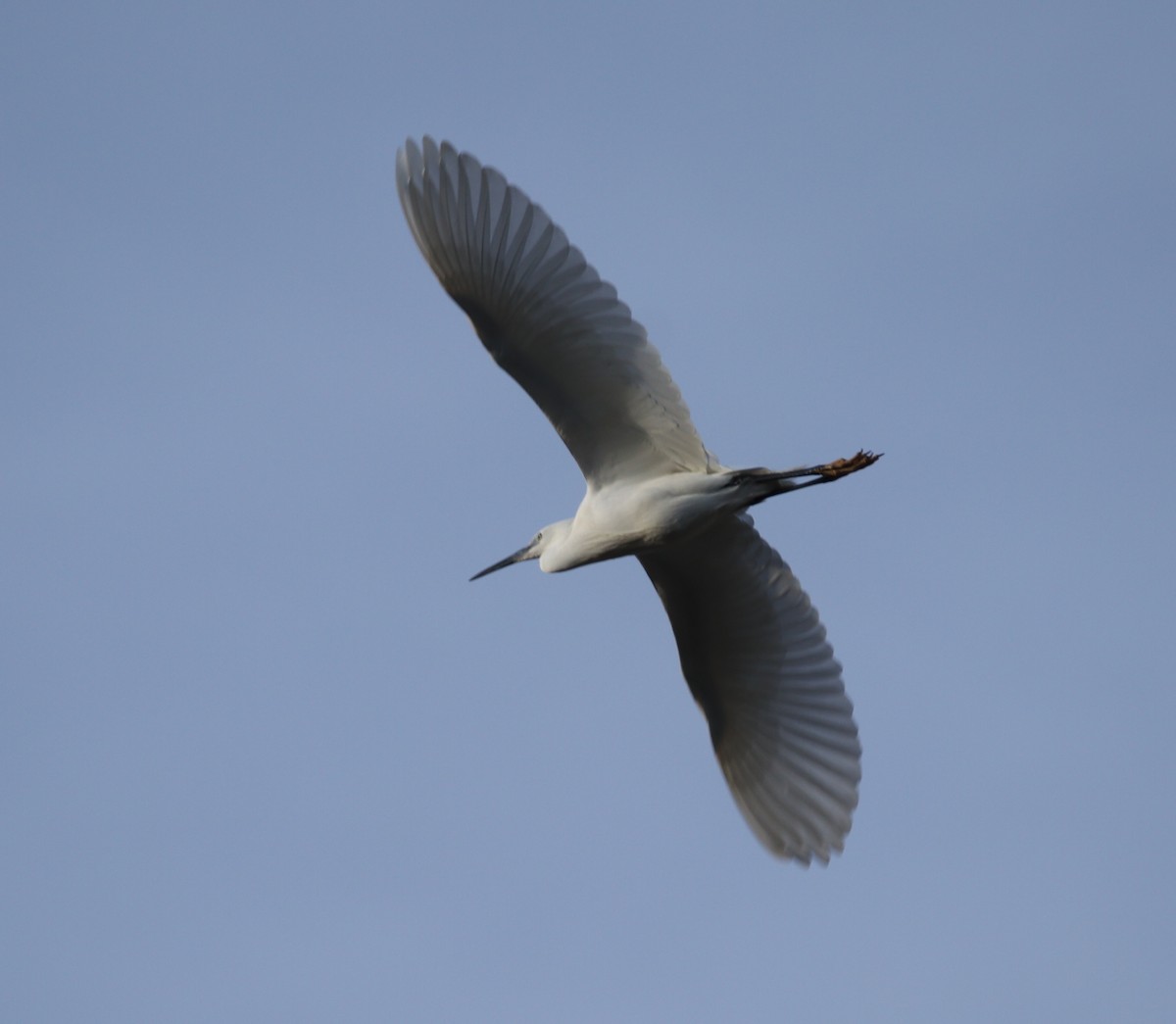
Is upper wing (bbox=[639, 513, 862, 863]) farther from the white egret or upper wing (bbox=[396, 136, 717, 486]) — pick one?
upper wing (bbox=[396, 136, 717, 486])

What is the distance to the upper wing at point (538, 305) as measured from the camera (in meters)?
8.77

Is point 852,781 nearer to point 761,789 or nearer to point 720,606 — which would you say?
point 761,789

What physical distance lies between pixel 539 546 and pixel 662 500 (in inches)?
68.7

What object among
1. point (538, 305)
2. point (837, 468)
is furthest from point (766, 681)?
point (538, 305)

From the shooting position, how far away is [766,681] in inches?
418

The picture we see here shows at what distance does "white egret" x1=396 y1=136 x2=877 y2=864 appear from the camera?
8844mm

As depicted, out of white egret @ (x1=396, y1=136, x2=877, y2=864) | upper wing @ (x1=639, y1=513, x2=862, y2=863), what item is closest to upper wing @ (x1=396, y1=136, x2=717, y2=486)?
white egret @ (x1=396, y1=136, x2=877, y2=864)

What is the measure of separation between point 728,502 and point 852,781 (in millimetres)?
2158

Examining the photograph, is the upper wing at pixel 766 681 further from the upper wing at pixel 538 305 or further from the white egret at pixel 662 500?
the upper wing at pixel 538 305

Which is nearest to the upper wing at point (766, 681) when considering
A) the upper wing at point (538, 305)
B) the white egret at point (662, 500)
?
the white egret at point (662, 500)

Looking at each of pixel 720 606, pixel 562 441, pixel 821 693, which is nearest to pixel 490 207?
pixel 562 441

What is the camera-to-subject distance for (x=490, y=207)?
28.7ft

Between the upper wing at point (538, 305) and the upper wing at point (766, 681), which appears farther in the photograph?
the upper wing at point (766, 681)

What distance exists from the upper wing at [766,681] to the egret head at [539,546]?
57 cm
